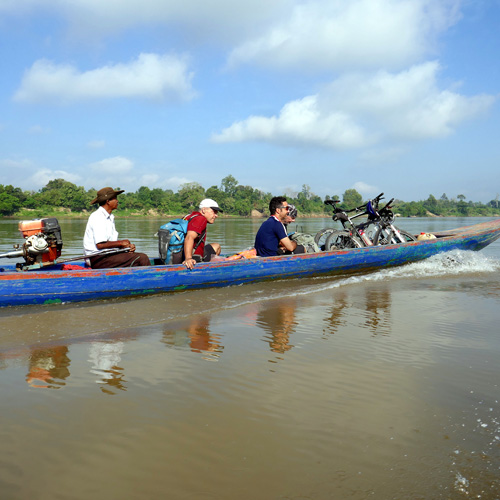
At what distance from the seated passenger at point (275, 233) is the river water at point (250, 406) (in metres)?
2.44

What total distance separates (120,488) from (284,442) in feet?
2.68

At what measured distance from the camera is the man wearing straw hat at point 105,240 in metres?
5.74

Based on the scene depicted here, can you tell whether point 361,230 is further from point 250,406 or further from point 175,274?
point 250,406

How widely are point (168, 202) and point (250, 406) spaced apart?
81.0 meters

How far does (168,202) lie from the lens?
8162cm

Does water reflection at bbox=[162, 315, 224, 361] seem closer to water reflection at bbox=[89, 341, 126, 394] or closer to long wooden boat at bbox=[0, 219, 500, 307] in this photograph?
water reflection at bbox=[89, 341, 126, 394]

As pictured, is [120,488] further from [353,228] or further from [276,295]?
[353,228]

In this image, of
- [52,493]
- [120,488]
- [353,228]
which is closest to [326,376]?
[120,488]

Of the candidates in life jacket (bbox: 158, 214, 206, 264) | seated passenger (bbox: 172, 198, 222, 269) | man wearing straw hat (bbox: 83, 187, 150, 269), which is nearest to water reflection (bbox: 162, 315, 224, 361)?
seated passenger (bbox: 172, 198, 222, 269)

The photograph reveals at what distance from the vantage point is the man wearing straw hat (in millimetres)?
5738

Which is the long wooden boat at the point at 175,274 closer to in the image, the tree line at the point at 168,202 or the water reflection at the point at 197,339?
the water reflection at the point at 197,339

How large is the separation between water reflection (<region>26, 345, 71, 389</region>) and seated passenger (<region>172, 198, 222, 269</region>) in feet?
8.98

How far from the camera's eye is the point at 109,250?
19.6 ft

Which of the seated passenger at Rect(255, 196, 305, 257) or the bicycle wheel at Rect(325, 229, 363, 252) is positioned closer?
the seated passenger at Rect(255, 196, 305, 257)
